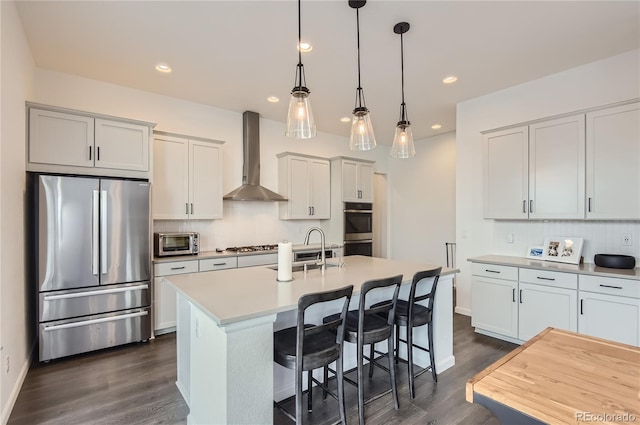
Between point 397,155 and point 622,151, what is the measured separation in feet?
7.17

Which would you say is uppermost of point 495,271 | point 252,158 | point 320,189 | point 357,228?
point 252,158

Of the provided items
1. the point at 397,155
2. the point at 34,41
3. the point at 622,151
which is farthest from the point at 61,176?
the point at 622,151

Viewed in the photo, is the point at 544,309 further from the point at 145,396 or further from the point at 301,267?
the point at 145,396

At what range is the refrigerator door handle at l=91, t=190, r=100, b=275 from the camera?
10.2 ft

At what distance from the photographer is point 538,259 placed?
3.63 metres

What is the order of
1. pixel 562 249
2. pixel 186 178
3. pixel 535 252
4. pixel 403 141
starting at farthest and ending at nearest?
pixel 186 178 < pixel 535 252 < pixel 562 249 < pixel 403 141

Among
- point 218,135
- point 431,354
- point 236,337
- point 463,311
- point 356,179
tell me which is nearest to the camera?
point 236,337

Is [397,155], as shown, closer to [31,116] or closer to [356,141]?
[356,141]

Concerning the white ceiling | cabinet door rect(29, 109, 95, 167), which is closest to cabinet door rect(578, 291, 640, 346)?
the white ceiling

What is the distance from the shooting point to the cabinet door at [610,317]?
2707 mm

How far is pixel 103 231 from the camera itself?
3166mm

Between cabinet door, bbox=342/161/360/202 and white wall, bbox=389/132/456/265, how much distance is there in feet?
4.99

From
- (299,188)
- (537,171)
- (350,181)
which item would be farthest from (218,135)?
(537,171)

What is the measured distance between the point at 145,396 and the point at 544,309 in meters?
3.80
